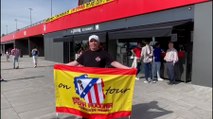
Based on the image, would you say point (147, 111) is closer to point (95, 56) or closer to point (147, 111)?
point (147, 111)

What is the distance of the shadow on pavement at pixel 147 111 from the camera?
5.16 meters

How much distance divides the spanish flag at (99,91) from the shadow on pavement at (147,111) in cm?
99

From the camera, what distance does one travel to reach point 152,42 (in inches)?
420

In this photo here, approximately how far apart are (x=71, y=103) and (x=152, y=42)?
700 cm

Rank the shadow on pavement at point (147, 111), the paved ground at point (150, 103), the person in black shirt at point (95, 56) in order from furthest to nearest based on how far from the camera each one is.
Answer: the paved ground at point (150, 103)
the shadow on pavement at point (147, 111)
the person in black shirt at point (95, 56)

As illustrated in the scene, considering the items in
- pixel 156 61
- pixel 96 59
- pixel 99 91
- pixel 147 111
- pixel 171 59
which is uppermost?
pixel 96 59

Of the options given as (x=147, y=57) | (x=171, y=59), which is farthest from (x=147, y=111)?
(x=147, y=57)

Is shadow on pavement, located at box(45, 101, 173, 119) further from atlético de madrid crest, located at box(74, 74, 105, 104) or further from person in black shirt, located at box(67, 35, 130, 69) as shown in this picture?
person in black shirt, located at box(67, 35, 130, 69)

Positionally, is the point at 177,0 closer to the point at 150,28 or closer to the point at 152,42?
the point at 150,28

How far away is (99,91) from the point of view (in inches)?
→ 164

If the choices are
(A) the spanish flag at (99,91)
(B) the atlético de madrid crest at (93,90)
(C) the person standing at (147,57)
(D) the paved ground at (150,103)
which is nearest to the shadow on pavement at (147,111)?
(D) the paved ground at (150,103)

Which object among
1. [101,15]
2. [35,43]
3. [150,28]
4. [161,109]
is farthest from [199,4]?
[35,43]

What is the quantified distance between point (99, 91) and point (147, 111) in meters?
1.82

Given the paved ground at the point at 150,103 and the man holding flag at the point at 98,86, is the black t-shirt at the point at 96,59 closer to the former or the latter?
the man holding flag at the point at 98,86
